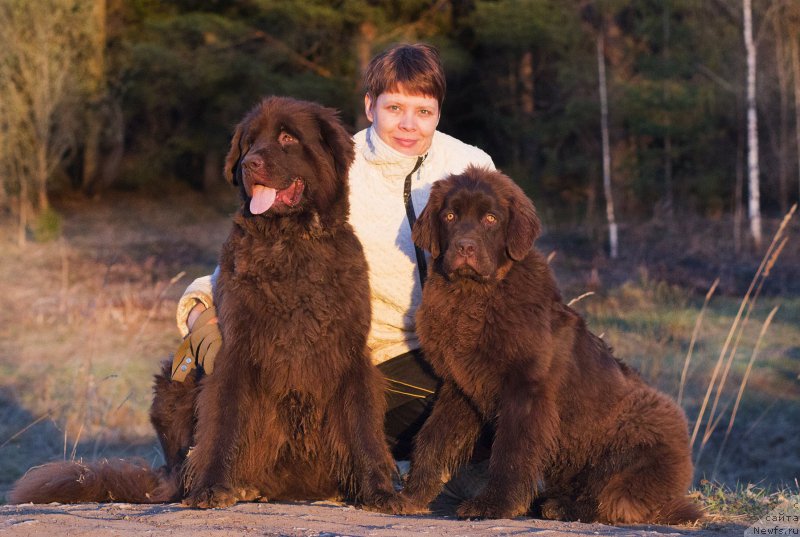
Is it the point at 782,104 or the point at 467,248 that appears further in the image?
the point at 782,104

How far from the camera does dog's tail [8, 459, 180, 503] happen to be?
15.0 feet

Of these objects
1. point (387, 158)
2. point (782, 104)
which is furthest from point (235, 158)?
point (782, 104)

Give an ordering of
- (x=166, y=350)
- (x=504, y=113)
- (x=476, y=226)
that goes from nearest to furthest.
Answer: (x=476, y=226)
(x=166, y=350)
(x=504, y=113)

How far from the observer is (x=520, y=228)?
4.50 meters

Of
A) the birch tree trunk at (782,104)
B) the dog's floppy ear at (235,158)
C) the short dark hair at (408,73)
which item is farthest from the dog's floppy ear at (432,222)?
the birch tree trunk at (782,104)

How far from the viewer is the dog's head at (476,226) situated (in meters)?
4.38

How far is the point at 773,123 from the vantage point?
23359 mm

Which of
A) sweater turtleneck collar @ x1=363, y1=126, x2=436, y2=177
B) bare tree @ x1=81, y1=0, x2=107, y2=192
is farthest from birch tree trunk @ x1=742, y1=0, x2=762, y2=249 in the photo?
bare tree @ x1=81, y1=0, x2=107, y2=192

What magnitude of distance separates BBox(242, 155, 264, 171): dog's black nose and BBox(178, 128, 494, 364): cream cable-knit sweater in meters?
1.06

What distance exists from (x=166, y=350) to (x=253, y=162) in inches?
323

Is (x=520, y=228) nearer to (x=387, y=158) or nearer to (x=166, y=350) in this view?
(x=387, y=158)

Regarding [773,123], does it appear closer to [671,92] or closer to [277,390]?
[671,92]

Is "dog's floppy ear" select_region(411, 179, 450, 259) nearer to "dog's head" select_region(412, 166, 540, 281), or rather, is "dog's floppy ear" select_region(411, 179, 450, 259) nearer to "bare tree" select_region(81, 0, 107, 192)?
"dog's head" select_region(412, 166, 540, 281)

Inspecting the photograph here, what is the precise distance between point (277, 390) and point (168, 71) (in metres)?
23.1
